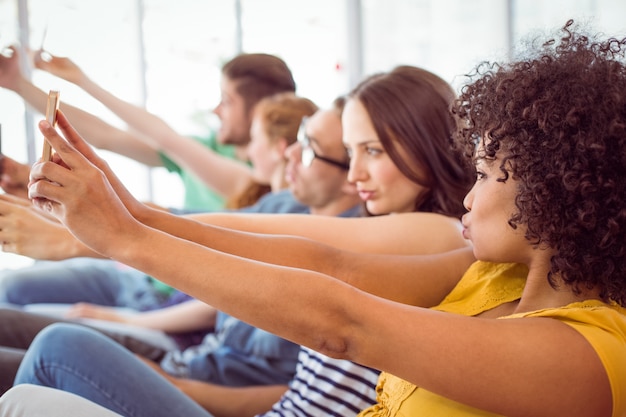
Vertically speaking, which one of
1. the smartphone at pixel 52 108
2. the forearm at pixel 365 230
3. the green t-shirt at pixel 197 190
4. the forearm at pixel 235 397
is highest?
the smartphone at pixel 52 108

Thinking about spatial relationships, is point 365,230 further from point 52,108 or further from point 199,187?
point 199,187

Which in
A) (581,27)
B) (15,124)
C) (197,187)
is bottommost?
(197,187)

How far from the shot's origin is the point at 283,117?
2.33 metres

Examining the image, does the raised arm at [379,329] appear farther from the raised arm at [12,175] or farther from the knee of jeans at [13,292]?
the knee of jeans at [13,292]

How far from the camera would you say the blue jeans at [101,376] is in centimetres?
118

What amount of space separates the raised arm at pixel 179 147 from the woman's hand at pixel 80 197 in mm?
638

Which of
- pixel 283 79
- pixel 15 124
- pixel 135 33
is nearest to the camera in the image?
pixel 15 124

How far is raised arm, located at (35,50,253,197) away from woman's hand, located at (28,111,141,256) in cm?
64

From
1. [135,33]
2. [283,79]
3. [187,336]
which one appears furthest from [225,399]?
[135,33]

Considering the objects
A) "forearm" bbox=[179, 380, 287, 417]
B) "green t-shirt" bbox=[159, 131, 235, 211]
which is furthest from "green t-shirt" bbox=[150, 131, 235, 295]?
"forearm" bbox=[179, 380, 287, 417]

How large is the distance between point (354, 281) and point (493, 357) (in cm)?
33

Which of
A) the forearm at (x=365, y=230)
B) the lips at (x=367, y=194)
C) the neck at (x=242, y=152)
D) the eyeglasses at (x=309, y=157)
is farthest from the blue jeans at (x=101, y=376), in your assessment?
the neck at (x=242, y=152)

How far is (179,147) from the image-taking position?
7.49 feet

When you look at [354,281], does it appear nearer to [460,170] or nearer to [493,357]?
[493,357]
